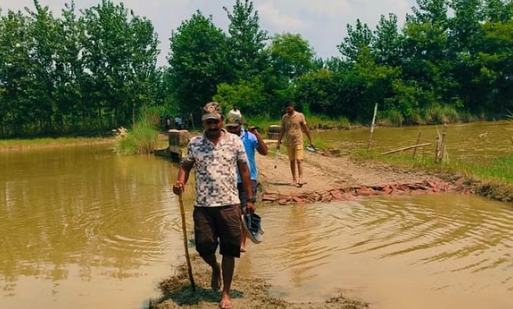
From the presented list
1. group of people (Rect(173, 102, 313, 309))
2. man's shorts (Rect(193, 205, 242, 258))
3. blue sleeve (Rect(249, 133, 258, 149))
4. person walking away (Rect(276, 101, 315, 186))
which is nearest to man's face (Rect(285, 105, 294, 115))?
person walking away (Rect(276, 101, 315, 186))

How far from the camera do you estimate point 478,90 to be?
3788 centimetres

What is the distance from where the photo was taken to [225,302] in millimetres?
4473

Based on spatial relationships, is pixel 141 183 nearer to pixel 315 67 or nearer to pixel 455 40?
pixel 315 67

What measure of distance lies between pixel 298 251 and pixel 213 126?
97.3 inches

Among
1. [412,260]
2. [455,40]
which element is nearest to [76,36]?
[455,40]

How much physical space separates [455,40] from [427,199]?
32.7m

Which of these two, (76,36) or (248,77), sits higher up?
(76,36)

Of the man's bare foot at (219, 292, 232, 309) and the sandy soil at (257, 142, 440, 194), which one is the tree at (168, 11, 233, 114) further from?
the man's bare foot at (219, 292, 232, 309)

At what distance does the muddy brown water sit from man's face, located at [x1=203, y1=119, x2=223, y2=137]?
1627 mm

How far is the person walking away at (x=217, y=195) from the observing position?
4.50 m

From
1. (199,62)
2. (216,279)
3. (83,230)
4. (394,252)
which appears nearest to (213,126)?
(216,279)

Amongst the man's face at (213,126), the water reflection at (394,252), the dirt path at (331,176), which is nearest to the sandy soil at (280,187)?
the dirt path at (331,176)

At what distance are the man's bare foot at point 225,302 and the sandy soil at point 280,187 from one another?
0.09 metres

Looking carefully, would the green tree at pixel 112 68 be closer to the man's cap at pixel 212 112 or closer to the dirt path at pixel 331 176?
the dirt path at pixel 331 176
